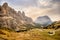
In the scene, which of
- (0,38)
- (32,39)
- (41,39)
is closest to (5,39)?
(0,38)

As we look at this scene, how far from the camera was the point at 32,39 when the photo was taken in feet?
234

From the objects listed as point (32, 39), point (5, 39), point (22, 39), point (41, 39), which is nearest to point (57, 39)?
point (41, 39)

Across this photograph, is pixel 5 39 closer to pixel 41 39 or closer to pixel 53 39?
pixel 41 39

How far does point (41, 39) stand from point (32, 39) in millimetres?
5175

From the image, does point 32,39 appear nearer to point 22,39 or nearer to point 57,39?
point 22,39

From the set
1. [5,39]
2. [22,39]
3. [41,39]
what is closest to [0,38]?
[5,39]

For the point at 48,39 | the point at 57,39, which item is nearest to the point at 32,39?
the point at 48,39

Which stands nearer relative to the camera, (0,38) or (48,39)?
(0,38)

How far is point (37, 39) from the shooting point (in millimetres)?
72312

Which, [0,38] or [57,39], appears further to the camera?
[57,39]

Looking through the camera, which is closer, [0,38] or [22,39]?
[0,38]

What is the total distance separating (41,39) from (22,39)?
34.5 ft

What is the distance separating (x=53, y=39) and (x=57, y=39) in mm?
2198

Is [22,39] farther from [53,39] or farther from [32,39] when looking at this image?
[53,39]
